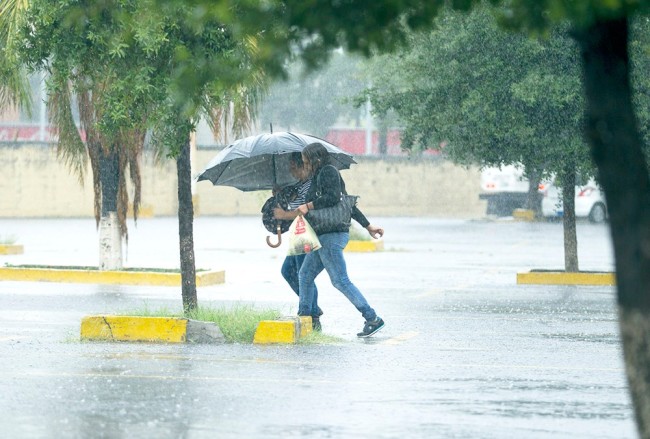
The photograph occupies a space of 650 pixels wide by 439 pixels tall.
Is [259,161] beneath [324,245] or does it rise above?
above

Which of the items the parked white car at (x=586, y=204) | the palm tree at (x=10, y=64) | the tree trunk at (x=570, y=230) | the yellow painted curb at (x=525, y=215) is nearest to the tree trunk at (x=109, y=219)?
the palm tree at (x=10, y=64)

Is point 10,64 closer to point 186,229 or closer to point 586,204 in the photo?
point 186,229

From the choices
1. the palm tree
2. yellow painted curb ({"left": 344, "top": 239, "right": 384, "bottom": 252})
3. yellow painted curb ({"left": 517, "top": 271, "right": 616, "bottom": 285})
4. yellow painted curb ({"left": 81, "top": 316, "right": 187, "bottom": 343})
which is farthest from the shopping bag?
yellow painted curb ({"left": 344, "top": 239, "right": 384, "bottom": 252})

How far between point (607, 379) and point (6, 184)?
1425 inches

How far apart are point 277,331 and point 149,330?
44.5 inches

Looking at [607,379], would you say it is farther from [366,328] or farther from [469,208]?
[469,208]

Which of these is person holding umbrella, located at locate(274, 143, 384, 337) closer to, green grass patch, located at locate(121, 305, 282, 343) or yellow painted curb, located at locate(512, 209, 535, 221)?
green grass patch, located at locate(121, 305, 282, 343)

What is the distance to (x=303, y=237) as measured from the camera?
40.2 ft

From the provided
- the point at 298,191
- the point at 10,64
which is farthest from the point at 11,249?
the point at 298,191

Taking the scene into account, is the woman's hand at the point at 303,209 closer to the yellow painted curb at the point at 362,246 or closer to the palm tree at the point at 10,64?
the palm tree at the point at 10,64

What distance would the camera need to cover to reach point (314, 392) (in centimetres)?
928

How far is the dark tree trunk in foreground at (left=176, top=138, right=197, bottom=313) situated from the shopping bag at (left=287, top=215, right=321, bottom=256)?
107 centimetres

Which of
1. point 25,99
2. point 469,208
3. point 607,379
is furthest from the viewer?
point 469,208

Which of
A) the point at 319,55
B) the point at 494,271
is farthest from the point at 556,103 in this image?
the point at 319,55
